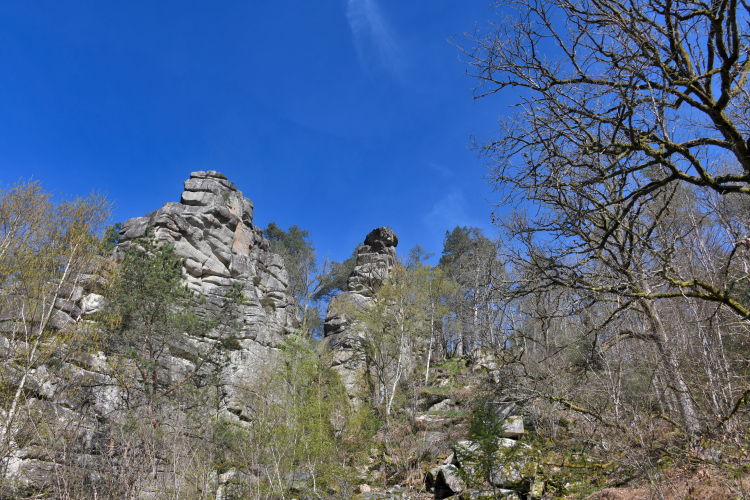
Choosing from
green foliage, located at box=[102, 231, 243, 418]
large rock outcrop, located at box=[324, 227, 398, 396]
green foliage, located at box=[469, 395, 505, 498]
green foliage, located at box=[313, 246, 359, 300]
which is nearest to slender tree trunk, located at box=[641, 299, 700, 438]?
green foliage, located at box=[469, 395, 505, 498]

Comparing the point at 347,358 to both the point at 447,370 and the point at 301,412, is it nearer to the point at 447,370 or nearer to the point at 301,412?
the point at 447,370

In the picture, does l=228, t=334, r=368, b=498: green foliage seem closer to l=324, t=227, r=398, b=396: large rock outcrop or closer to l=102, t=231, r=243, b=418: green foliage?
l=324, t=227, r=398, b=396: large rock outcrop

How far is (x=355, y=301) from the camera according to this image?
88.2 feet

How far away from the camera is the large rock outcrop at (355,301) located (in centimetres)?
2373

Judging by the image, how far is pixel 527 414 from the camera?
44.8ft

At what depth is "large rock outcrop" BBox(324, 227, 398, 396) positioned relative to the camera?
23.7 m

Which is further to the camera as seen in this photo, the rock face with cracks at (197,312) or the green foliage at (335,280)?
the green foliage at (335,280)

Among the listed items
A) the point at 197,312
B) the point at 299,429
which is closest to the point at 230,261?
the point at 197,312

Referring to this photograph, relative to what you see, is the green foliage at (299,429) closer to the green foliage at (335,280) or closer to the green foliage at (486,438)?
the green foliage at (486,438)

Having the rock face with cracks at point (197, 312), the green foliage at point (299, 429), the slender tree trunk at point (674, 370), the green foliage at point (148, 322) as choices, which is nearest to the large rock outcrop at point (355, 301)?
the green foliage at point (299, 429)

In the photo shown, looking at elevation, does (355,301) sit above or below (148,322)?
above

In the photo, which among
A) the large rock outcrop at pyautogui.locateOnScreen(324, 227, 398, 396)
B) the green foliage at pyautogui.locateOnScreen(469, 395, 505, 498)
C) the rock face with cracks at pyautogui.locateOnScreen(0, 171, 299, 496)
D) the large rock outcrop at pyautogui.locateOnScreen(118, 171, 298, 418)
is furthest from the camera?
the large rock outcrop at pyautogui.locateOnScreen(324, 227, 398, 396)

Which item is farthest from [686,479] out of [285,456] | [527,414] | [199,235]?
[199,235]

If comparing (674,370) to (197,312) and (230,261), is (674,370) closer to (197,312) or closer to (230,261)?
(197,312)
